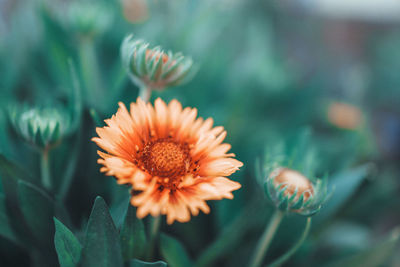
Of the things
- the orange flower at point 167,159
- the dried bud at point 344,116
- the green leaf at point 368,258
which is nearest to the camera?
the orange flower at point 167,159

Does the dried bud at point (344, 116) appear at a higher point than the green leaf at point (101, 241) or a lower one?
higher

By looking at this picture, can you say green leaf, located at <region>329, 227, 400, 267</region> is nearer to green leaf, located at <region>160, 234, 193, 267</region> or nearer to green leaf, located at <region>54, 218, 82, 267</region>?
green leaf, located at <region>160, 234, 193, 267</region>

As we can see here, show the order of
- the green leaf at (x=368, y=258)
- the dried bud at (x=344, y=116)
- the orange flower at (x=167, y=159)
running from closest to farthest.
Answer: the orange flower at (x=167, y=159) → the green leaf at (x=368, y=258) → the dried bud at (x=344, y=116)

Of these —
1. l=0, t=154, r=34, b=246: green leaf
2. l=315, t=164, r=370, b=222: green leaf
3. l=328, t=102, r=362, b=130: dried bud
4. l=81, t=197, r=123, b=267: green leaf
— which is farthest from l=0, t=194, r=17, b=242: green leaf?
l=328, t=102, r=362, b=130: dried bud

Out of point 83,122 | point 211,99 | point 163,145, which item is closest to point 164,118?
point 163,145

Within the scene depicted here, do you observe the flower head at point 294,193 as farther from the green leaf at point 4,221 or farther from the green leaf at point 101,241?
the green leaf at point 4,221

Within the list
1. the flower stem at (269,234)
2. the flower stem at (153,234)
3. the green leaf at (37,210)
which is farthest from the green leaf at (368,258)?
the green leaf at (37,210)

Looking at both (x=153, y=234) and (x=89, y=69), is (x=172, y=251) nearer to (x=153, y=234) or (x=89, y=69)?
(x=153, y=234)

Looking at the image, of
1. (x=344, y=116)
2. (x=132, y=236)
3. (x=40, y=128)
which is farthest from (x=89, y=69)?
(x=344, y=116)
